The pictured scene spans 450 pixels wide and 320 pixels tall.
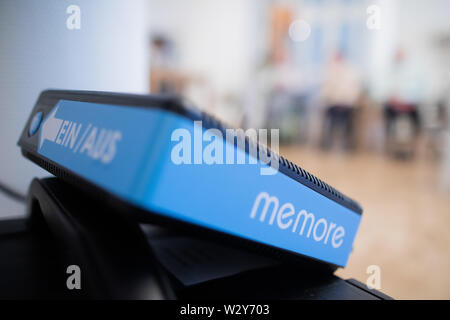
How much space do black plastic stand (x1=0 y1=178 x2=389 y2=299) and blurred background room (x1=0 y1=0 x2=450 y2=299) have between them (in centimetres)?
22

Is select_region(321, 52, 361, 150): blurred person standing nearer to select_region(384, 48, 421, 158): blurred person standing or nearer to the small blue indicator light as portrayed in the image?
select_region(384, 48, 421, 158): blurred person standing

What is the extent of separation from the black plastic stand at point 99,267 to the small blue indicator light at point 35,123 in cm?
7

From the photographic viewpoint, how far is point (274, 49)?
5609 mm

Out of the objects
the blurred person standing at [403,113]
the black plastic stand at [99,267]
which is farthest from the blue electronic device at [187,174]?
the blurred person standing at [403,113]

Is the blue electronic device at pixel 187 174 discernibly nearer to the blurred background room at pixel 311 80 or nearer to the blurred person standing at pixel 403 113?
the blurred background room at pixel 311 80

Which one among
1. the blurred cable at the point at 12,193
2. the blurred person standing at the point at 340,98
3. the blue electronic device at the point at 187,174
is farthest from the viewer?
the blurred person standing at the point at 340,98

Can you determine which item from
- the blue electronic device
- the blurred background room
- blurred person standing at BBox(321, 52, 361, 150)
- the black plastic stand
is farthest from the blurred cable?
blurred person standing at BBox(321, 52, 361, 150)

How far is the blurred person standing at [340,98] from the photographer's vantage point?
159 inches

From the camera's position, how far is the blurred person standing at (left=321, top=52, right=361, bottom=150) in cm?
403

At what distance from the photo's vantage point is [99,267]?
0.27 m

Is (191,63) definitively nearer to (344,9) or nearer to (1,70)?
(344,9)

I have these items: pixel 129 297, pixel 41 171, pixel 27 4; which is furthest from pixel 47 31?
pixel 129 297

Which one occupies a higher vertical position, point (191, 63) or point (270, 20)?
point (270, 20)

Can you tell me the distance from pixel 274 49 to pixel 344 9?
1.23 meters
